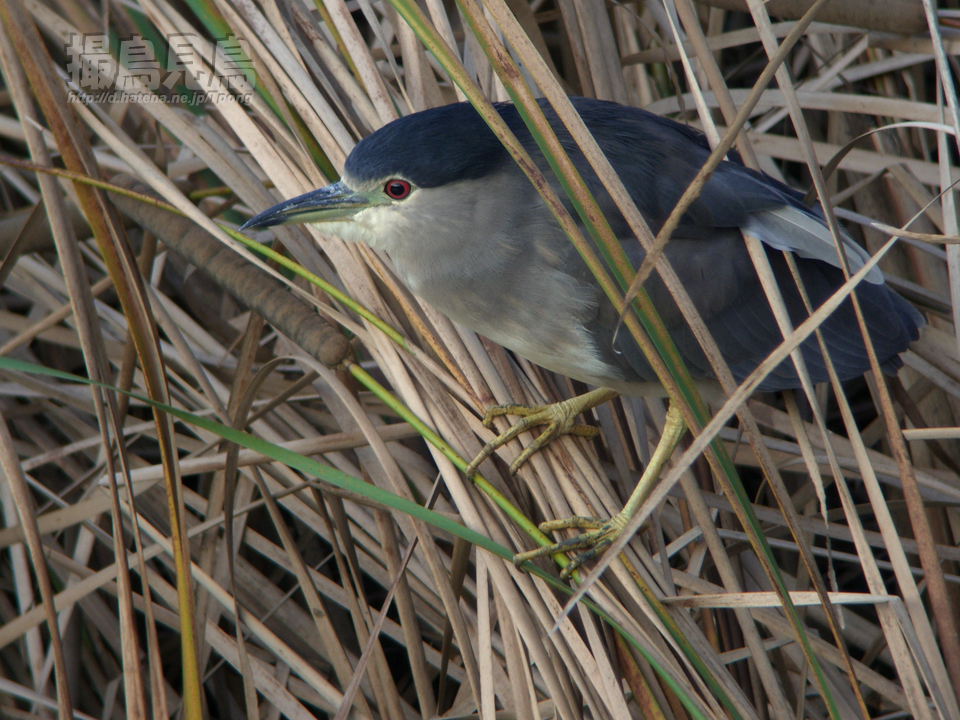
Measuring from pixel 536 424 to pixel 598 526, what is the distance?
0.29 metres

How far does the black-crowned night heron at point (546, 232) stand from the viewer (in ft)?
5.36

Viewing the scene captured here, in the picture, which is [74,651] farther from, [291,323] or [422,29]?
[422,29]

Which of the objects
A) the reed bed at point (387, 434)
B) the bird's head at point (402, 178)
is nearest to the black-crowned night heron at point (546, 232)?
the bird's head at point (402, 178)

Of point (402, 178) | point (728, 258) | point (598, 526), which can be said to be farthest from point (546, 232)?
point (598, 526)

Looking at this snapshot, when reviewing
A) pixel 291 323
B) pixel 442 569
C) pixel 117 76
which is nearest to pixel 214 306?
pixel 117 76

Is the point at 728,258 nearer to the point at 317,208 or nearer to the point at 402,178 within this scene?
the point at 402,178

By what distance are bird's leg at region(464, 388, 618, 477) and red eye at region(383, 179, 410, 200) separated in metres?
0.55

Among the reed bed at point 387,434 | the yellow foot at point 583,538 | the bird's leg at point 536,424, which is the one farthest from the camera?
the bird's leg at point 536,424

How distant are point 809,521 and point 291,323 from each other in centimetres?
152

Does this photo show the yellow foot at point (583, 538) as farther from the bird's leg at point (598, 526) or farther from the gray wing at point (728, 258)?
the gray wing at point (728, 258)

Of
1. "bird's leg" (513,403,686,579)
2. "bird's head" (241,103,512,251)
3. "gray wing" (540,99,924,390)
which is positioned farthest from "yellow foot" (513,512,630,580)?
"bird's head" (241,103,512,251)

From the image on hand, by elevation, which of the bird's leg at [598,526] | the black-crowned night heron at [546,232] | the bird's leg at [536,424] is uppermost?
the black-crowned night heron at [546,232]

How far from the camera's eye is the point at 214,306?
8.50 feet

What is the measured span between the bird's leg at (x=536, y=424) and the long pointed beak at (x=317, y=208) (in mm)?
578
